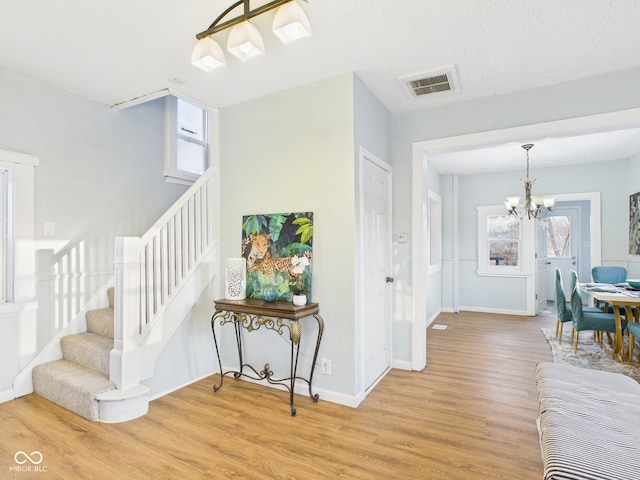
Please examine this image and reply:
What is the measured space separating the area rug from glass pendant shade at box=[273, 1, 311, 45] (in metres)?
4.16

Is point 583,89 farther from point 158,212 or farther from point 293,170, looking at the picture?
point 158,212

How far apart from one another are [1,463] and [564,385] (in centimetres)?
320

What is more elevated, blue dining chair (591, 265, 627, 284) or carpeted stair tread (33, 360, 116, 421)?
blue dining chair (591, 265, 627, 284)

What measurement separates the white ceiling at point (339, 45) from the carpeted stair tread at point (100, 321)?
2.04 meters

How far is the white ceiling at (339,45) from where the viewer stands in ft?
6.95

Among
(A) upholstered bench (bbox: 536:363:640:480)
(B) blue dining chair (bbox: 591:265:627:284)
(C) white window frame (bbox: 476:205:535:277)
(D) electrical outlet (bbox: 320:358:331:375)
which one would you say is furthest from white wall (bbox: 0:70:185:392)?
(B) blue dining chair (bbox: 591:265:627:284)

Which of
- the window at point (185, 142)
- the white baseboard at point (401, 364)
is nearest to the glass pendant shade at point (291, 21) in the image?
the window at point (185, 142)

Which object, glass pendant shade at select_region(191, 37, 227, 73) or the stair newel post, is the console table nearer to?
the stair newel post

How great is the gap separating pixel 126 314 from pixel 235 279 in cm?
86

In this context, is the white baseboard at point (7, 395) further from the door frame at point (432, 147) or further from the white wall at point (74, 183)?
the door frame at point (432, 147)

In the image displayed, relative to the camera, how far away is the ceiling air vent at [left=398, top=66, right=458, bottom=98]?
9.46 feet

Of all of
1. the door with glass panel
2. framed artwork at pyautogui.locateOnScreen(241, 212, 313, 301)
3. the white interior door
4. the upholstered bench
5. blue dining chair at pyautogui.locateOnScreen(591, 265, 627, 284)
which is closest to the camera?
the upholstered bench

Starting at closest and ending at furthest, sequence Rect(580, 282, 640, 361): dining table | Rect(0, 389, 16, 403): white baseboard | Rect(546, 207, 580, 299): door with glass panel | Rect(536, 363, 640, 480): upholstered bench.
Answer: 1. Rect(536, 363, 640, 480): upholstered bench
2. Rect(0, 389, 16, 403): white baseboard
3. Rect(580, 282, 640, 361): dining table
4. Rect(546, 207, 580, 299): door with glass panel

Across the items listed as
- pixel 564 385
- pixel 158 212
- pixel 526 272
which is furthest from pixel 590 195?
pixel 158 212
